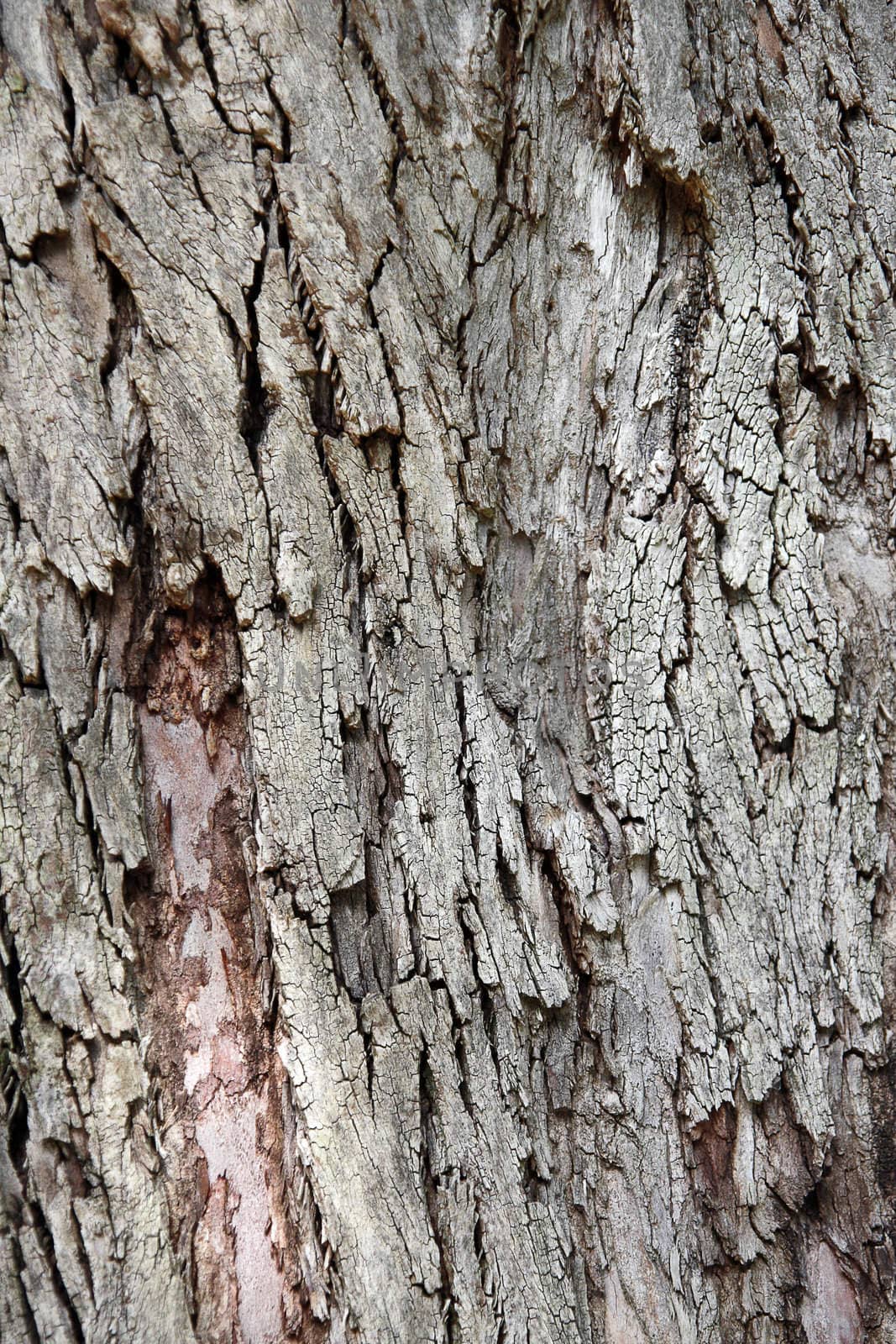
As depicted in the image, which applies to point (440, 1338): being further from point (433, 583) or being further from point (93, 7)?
point (93, 7)

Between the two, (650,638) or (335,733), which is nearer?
(335,733)

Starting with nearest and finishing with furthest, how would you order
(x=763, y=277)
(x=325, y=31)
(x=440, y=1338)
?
(x=440, y=1338), (x=325, y=31), (x=763, y=277)

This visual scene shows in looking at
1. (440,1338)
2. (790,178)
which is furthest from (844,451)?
(440,1338)

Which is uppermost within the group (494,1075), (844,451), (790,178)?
(790,178)

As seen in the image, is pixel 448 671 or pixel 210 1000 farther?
pixel 448 671

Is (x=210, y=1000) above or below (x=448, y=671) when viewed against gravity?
below
